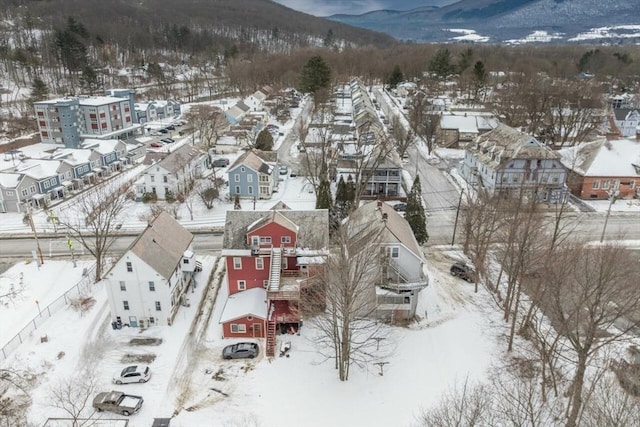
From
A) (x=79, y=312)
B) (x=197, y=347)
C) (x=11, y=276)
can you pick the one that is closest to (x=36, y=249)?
(x=11, y=276)

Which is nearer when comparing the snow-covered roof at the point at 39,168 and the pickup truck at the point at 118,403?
the pickup truck at the point at 118,403

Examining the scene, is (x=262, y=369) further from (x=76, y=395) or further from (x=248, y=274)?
(x=76, y=395)

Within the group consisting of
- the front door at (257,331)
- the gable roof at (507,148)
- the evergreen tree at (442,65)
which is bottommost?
the front door at (257,331)

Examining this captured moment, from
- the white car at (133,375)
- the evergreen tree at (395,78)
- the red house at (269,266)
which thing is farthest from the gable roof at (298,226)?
the evergreen tree at (395,78)

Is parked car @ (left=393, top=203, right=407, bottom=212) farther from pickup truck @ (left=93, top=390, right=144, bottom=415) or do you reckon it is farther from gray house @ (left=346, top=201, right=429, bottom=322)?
pickup truck @ (left=93, top=390, right=144, bottom=415)

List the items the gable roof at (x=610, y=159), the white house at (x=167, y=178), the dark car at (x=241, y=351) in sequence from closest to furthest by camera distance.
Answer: the dark car at (x=241, y=351)
the gable roof at (x=610, y=159)
the white house at (x=167, y=178)

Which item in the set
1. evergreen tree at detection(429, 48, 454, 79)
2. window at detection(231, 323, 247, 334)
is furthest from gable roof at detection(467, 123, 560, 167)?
evergreen tree at detection(429, 48, 454, 79)

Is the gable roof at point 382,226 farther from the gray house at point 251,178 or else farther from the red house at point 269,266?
the gray house at point 251,178

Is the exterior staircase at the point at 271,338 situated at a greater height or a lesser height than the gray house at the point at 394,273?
lesser

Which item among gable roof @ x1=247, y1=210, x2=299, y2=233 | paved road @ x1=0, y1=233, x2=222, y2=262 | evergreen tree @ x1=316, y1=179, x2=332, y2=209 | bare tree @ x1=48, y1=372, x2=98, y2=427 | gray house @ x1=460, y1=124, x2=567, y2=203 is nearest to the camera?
bare tree @ x1=48, y1=372, x2=98, y2=427
